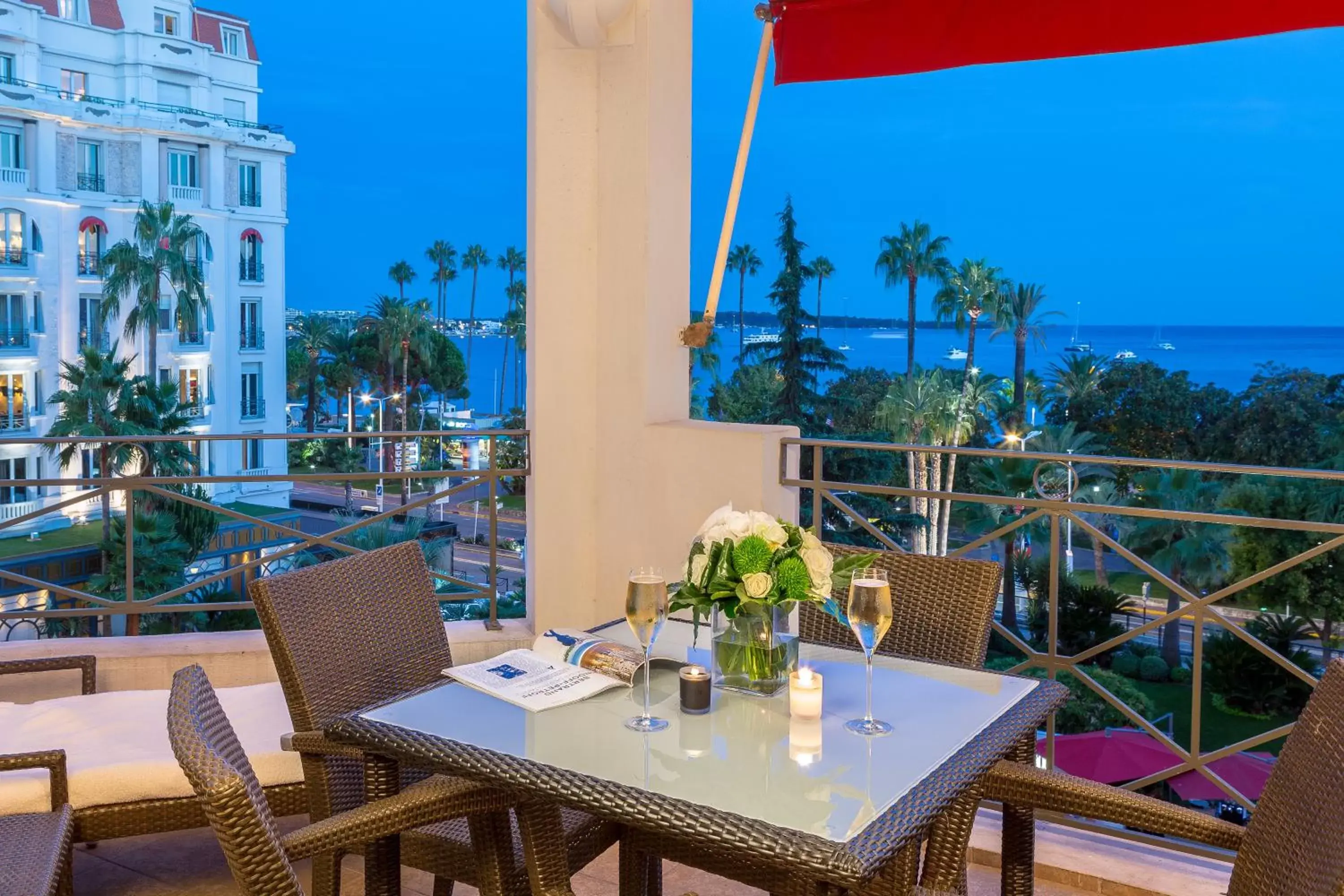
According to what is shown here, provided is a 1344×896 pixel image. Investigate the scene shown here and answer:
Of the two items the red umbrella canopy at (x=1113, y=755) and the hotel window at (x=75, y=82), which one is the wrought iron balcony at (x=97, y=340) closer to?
the hotel window at (x=75, y=82)

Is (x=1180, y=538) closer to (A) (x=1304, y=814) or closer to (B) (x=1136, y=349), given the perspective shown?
(B) (x=1136, y=349)

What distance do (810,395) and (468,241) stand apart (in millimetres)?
12706

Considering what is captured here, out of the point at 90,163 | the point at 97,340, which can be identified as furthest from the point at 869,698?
the point at 90,163

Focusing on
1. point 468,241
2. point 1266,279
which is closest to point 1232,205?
point 1266,279

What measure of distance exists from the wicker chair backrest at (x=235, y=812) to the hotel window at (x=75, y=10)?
39.3 m

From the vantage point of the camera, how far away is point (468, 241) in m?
34.1

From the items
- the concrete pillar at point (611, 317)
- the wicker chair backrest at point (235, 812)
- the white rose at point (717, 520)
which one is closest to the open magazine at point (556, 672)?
the white rose at point (717, 520)

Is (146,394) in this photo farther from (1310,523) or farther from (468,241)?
(1310,523)

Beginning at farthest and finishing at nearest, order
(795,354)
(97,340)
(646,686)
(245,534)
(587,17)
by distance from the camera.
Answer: (97,340) < (245,534) < (795,354) < (587,17) < (646,686)

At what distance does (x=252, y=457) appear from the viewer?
119 feet

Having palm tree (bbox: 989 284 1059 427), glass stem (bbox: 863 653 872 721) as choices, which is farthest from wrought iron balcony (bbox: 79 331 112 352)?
glass stem (bbox: 863 653 872 721)

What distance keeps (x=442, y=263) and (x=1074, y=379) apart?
18.3m

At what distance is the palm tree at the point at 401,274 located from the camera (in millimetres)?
32875

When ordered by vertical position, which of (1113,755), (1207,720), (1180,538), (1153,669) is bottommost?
(1207,720)
